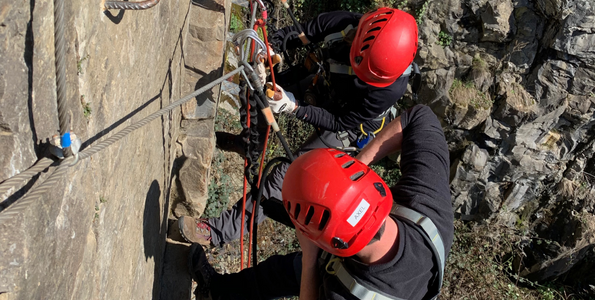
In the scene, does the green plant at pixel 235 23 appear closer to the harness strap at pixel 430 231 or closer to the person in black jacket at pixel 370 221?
the person in black jacket at pixel 370 221

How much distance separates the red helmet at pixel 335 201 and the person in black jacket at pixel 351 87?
810 mm

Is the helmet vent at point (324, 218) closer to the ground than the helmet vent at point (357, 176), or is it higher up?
closer to the ground

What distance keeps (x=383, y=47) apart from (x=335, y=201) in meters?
1.61

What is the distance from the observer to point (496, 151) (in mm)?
6758

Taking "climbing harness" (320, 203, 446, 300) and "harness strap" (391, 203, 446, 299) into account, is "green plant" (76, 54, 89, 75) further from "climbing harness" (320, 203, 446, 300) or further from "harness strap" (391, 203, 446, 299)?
"harness strap" (391, 203, 446, 299)

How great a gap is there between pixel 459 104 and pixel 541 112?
1310 mm

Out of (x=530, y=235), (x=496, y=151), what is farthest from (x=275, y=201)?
(x=530, y=235)

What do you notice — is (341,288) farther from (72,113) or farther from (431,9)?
(431,9)

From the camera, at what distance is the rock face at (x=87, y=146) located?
3.06 feet

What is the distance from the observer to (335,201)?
1666mm

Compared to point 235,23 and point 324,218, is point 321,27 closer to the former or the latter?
point 235,23

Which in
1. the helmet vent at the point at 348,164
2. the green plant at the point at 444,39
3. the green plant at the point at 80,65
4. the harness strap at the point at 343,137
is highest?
the green plant at the point at 80,65

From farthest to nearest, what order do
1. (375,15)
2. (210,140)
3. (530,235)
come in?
(530,235) → (210,140) → (375,15)

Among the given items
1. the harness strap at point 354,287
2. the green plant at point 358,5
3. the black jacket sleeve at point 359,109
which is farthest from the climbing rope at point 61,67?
the green plant at point 358,5
